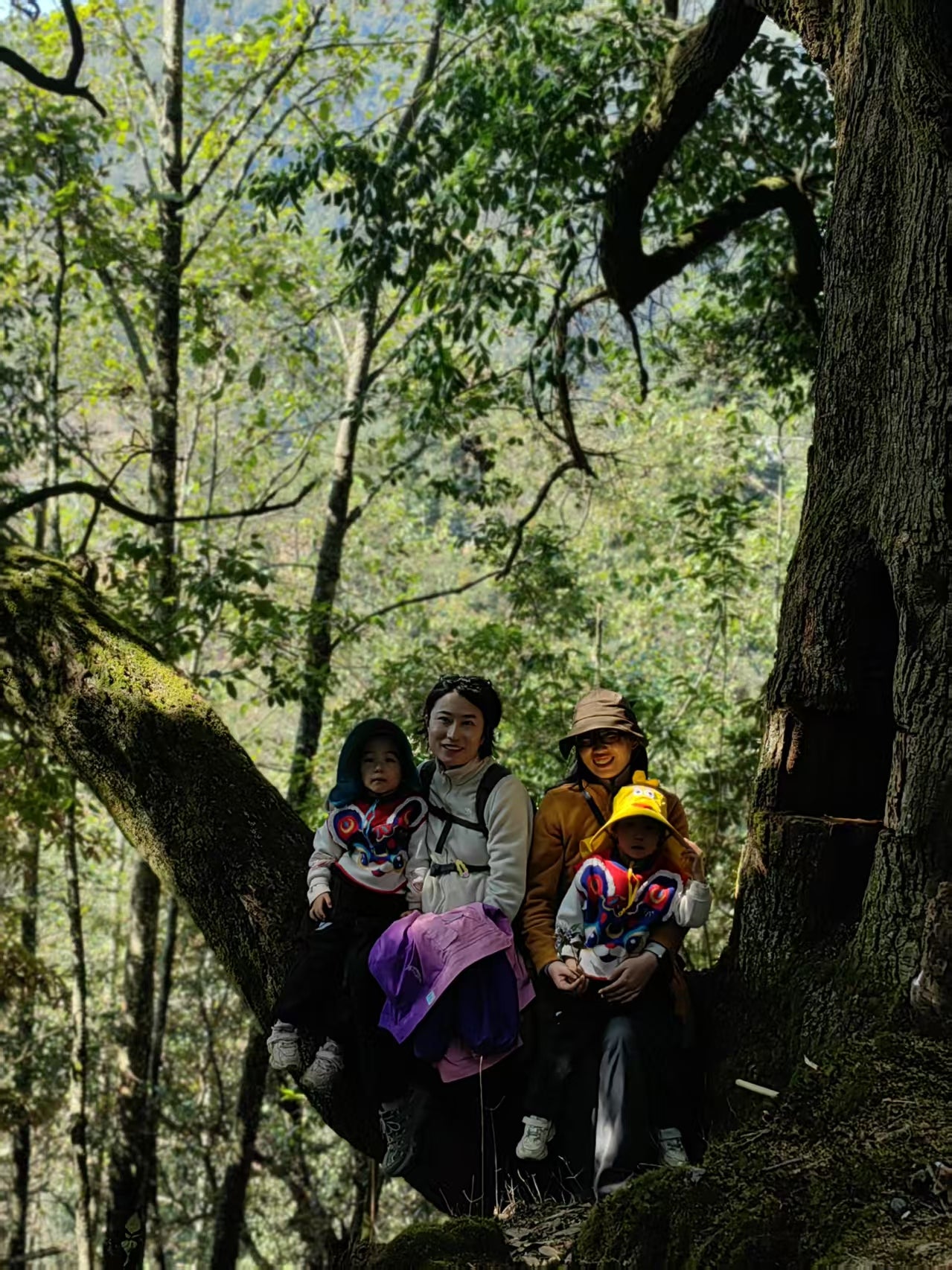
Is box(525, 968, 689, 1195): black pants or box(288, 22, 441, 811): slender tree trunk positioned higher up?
→ box(288, 22, 441, 811): slender tree trunk

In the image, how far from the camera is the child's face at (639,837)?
133 inches

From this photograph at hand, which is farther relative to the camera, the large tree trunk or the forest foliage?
the forest foliage

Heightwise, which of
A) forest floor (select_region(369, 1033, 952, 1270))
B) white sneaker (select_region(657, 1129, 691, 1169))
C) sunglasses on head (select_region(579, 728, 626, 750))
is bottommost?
white sneaker (select_region(657, 1129, 691, 1169))

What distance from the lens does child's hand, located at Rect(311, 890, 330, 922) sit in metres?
3.49

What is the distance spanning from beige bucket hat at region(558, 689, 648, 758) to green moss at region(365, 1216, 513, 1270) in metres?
1.55

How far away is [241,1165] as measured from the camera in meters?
10.0

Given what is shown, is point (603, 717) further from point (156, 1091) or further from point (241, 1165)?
point (156, 1091)

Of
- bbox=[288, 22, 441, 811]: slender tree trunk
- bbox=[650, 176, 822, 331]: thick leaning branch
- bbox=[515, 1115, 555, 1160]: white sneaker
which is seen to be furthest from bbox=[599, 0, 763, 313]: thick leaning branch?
bbox=[515, 1115, 555, 1160]: white sneaker

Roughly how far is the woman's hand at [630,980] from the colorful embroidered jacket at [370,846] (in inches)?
27.9

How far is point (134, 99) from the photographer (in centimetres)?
1501

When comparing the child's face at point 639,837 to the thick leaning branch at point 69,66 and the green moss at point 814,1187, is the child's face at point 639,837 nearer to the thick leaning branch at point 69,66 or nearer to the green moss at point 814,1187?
the green moss at point 814,1187

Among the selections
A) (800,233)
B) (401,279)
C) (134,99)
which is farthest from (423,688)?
(134,99)

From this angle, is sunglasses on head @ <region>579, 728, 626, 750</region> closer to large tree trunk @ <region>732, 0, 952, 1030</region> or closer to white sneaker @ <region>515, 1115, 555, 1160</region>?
large tree trunk @ <region>732, 0, 952, 1030</region>

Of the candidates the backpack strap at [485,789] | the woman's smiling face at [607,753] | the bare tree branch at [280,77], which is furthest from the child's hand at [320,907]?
the bare tree branch at [280,77]
